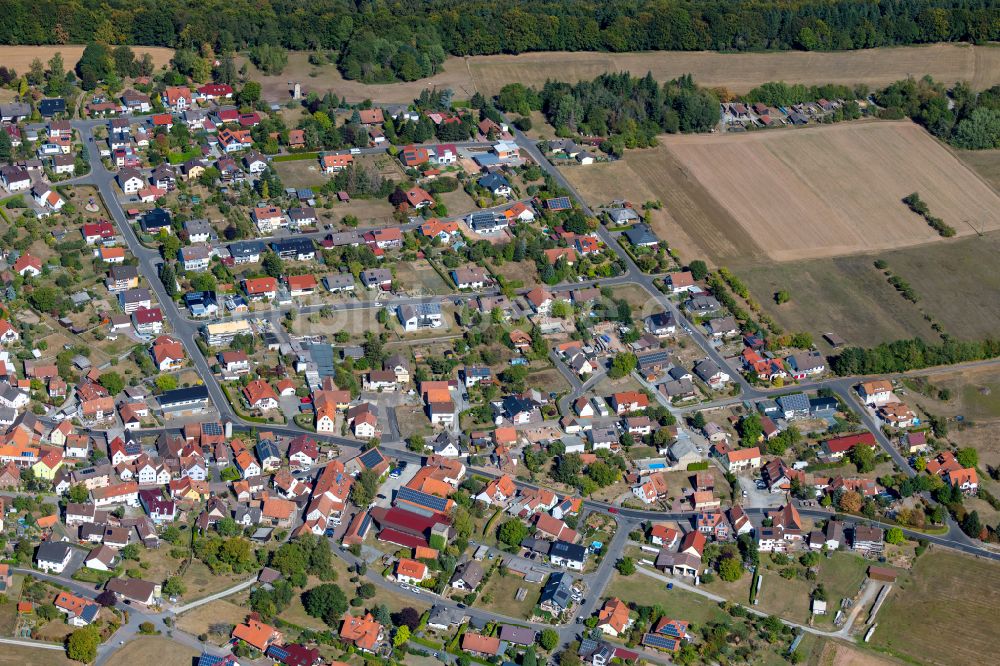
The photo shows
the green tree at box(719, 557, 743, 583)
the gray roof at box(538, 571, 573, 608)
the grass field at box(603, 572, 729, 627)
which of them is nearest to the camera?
the gray roof at box(538, 571, 573, 608)

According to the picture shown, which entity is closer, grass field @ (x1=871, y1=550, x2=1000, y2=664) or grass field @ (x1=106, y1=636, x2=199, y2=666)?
grass field @ (x1=106, y1=636, x2=199, y2=666)

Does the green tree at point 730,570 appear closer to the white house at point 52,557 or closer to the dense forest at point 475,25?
the white house at point 52,557

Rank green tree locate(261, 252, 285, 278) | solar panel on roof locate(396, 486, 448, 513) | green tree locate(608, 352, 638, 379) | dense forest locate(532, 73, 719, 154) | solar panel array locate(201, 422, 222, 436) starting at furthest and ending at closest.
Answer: dense forest locate(532, 73, 719, 154), green tree locate(261, 252, 285, 278), green tree locate(608, 352, 638, 379), solar panel array locate(201, 422, 222, 436), solar panel on roof locate(396, 486, 448, 513)

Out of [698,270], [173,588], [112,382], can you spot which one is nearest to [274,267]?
[112,382]

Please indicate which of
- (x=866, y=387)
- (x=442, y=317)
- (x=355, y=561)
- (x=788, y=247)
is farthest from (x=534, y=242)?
(x=355, y=561)

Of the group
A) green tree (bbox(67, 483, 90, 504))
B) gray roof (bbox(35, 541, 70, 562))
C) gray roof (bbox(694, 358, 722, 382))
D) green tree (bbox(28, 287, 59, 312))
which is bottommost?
gray roof (bbox(694, 358, 722, 382))

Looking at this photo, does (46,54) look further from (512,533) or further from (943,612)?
(943,612)

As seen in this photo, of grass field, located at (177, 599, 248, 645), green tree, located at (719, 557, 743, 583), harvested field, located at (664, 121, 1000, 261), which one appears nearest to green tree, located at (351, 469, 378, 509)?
grass field, located at (177, 599, 248, 645)

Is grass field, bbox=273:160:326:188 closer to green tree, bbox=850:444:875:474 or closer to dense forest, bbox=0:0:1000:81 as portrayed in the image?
dense forest, bbox=0:0:1000:81
